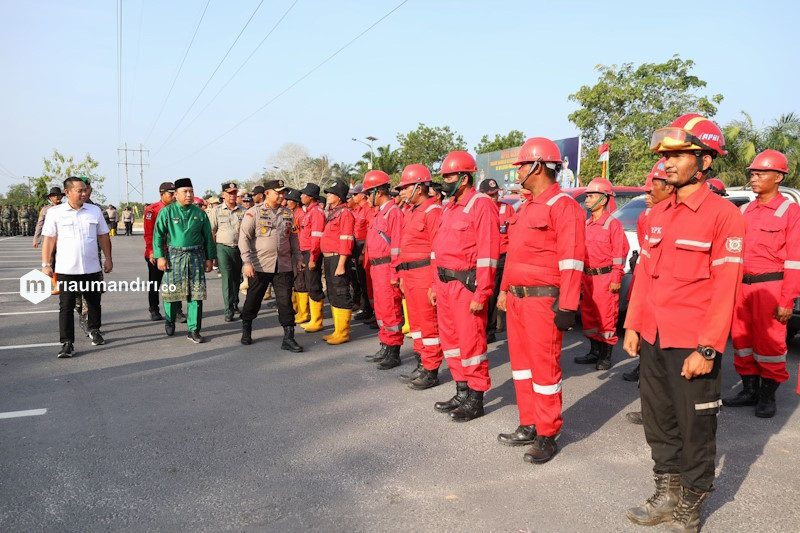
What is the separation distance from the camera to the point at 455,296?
186 inches

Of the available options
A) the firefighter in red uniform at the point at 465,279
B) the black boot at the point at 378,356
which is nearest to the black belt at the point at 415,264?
the firefighter in red uniform at the point at 465,279

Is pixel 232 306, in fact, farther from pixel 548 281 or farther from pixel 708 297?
pixel 708 297

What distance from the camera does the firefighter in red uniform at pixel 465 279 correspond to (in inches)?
178

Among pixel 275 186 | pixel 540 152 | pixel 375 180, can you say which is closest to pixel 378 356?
pixel 375 180

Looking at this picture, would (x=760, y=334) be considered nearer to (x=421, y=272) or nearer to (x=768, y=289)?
(x=768, y=289)

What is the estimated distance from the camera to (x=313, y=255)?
8039 mm

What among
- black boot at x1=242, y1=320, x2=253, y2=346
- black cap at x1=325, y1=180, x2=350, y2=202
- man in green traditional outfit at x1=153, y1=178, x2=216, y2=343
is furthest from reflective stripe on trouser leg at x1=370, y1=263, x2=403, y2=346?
man in green traditional outfit at x1=153, y1=178, x2=216, y2=343

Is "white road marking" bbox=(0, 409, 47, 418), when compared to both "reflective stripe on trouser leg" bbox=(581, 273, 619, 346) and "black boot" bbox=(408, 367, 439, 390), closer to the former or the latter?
"black boot" bbox=(408, 367, 439, 390)

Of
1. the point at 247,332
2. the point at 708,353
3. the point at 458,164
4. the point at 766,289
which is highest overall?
the point at 458,164

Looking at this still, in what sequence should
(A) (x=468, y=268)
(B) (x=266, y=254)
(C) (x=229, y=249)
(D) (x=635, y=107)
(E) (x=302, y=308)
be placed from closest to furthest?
(A) (x=468, y=268), (B) (x=266, y=254), (E) (x=302, y=308), (C) (x=229, y=249), (D) (x=635, y=107)

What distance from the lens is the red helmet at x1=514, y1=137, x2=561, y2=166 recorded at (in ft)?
13.1

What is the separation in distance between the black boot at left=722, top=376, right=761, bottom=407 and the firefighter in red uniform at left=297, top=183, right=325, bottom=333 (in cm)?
526

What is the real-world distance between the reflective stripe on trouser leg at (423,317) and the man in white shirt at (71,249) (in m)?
3.82

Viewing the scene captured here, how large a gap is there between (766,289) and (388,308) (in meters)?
3.75
